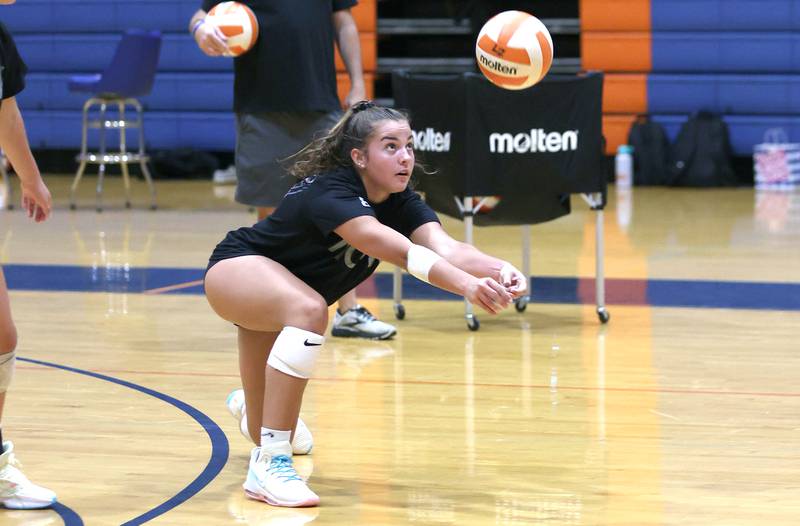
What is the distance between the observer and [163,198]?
34.0 ft

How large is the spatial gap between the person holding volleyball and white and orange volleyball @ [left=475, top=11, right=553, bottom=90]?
0.86m

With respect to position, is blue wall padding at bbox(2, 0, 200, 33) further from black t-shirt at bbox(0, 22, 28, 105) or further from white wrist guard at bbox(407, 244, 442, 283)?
white wrist guard at bbox(407, 244, 442, 283)

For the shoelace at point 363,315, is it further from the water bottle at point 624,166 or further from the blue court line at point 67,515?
the water bottle at point 624,166

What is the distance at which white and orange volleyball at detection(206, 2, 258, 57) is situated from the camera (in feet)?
15.9

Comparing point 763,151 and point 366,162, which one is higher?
point 366,162

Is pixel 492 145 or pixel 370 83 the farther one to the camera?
pixel 370 83

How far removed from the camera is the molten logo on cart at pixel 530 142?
504cm

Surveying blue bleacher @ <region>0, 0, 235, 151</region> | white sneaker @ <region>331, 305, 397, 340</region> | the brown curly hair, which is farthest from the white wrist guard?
blue bleacher @ <region>0, 0, 235, 151</region>

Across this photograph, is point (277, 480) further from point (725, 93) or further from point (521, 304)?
point (725, 93)

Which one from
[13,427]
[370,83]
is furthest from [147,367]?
[370,83]

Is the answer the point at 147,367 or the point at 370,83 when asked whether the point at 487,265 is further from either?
the point at 370,83

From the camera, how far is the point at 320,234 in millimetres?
3109

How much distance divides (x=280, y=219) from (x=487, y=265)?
1.85 ft

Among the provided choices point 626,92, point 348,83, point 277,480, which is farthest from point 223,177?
point 277,480
